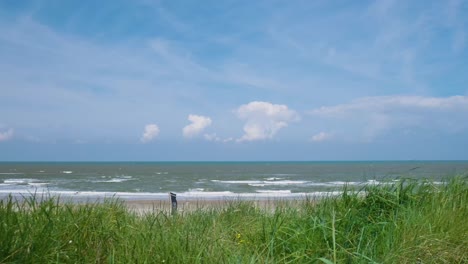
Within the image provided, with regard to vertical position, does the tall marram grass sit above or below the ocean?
above

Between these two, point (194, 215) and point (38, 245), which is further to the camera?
point (194, 215)

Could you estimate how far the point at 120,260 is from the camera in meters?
3.32

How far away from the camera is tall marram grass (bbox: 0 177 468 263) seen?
3.33m

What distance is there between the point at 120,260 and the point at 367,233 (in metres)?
2.39

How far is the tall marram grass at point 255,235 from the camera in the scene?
333 centimetres

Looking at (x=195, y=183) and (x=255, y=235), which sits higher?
(x=255, y=235)

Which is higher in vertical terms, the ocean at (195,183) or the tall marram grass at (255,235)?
the tall marram grass at (255,235)

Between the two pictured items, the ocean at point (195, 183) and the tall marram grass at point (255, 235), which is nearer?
the tall marram grass at point (255, 235)

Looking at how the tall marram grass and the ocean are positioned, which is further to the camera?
the ocean

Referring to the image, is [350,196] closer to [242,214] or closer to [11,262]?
[242,214]

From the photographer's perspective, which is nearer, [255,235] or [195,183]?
[255,235]

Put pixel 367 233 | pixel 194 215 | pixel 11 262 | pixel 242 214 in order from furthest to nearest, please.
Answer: pixel 242 214
pixel 194 215
pixel 367 233
pixel 11 262

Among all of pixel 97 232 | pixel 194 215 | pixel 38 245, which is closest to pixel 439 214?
pixel 194 215

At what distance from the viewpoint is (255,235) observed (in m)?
4.35
